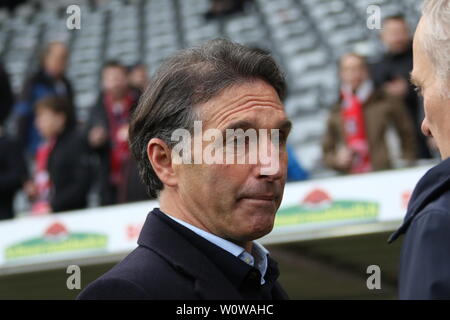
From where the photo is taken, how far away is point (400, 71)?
15.1 ft

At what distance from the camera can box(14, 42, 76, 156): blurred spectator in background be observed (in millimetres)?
5930

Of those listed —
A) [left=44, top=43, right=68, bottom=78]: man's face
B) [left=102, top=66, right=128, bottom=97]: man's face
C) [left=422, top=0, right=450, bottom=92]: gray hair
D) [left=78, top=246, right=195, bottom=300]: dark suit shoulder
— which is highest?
[left=44, top=43, right=68, bottom=78]: man's face

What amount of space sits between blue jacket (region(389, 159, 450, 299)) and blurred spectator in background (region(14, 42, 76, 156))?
4.54 meters

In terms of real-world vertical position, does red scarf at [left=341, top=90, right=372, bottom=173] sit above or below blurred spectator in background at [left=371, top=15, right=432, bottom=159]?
below

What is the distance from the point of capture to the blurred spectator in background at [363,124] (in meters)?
4.50

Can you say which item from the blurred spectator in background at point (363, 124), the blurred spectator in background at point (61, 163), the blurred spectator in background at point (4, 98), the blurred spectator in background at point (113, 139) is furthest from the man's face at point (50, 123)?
the blurred spectator in background at point (363, 124)

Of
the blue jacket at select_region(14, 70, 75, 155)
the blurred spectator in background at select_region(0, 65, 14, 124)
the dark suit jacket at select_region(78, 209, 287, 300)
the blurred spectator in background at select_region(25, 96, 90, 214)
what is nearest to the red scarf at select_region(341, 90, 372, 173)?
the blurred spectator in background at select_region(25, 96, 90, 214)

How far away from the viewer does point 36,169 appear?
550 centimetres

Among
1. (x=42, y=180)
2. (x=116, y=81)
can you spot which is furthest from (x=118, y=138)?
(x=42, y=180)

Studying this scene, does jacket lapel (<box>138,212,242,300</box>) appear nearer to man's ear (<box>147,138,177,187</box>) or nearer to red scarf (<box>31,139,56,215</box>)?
man's ear (<box>147,138,177,187</box>)

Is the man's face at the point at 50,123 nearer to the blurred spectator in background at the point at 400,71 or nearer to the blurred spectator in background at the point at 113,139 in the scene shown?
the blurred spectator in background at the point at 113,139

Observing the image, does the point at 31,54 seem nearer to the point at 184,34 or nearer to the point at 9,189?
the point at 184,34

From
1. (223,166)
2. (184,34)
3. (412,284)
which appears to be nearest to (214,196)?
(223,166)

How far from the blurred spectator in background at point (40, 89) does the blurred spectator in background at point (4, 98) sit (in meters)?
0.05
